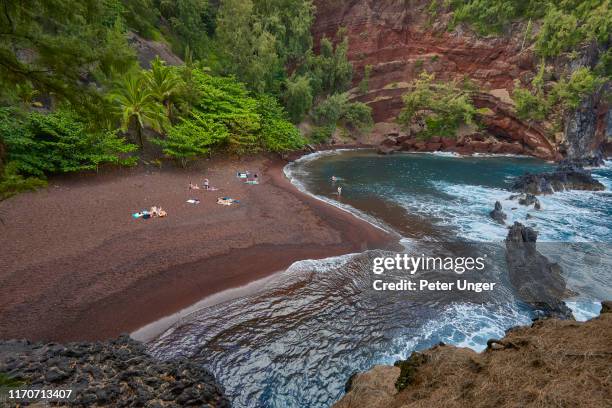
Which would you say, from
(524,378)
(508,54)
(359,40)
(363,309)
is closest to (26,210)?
(363,309)

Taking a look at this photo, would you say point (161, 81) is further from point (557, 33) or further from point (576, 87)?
point (557, 33)

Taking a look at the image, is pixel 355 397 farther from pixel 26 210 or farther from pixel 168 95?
pixel 168 95

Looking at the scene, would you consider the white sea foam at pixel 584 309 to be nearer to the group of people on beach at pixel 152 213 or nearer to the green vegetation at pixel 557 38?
the group of people on beach at pixel 152 213

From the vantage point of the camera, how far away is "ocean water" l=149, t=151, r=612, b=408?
910 centimetres

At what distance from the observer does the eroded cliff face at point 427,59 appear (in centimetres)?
5155

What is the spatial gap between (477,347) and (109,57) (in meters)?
13.0

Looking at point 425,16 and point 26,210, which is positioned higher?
point 425,16

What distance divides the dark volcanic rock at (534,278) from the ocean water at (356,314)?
53 centimetres

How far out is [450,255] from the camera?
16078 millimetres

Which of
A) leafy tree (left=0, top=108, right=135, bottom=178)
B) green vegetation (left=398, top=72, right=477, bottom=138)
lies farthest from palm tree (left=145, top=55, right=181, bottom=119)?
green vegetation (left=398, top=72, right=477, bottom=138)

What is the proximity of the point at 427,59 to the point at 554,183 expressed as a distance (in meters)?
39.7

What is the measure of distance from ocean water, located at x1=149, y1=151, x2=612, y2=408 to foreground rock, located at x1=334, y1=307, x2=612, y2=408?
2429 mm

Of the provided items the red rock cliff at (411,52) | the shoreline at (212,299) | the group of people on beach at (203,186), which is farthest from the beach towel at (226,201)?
the red rock cliff at (411,52)

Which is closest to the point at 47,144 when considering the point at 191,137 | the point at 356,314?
the point at 191,137
